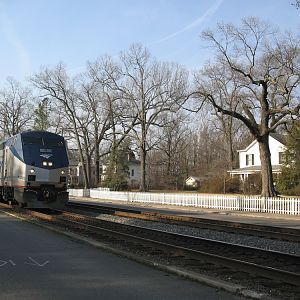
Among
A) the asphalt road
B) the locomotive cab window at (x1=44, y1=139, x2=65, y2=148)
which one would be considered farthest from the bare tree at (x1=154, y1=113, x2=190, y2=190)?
the asphalt road

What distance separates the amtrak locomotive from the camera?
21.4m

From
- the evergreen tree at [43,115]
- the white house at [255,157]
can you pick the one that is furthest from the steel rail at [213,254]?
the evergreen tree at [43,115]

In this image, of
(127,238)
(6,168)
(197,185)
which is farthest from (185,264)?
(197,185)

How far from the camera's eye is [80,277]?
26.7 feet

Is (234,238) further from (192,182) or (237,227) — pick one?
(192,182)

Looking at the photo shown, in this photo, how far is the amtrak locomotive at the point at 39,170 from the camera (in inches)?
843

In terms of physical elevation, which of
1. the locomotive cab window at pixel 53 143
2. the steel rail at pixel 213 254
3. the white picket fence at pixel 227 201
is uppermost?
the locomotive cab window at pixel 53 143

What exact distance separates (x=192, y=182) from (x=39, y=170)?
219 ft

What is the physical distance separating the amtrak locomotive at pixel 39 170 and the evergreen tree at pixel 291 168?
71.6ft

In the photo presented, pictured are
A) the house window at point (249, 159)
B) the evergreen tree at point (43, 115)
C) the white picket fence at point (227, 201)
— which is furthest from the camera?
the evergreen tree at point (43, 115)

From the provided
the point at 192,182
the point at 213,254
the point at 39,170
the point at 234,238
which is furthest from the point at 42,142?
the point at 192,182

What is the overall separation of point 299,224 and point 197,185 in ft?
204

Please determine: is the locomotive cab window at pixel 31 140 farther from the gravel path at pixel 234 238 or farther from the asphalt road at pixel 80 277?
the asphalt road at pixel 80 277

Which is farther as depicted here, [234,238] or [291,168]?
[291,168]
